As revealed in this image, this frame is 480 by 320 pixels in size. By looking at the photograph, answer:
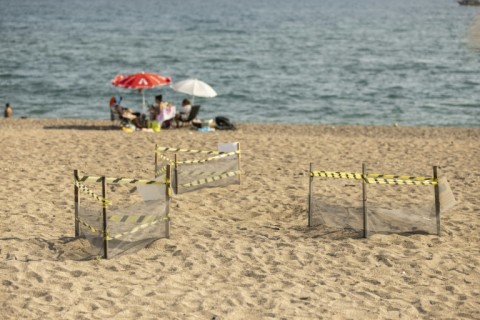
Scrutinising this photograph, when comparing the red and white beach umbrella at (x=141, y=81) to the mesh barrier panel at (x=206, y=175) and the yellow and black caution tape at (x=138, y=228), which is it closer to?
the mesh barrier panel at (x=206, y=175)

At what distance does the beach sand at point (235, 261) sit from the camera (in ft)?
37.6

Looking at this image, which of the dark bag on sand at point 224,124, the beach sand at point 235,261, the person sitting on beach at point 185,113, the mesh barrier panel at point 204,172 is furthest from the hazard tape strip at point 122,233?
the dark bag on sand at point 224,124

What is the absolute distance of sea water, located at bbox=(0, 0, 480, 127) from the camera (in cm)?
A: 4225

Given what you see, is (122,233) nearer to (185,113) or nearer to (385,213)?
(385,213)

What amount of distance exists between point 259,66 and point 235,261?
158 ft

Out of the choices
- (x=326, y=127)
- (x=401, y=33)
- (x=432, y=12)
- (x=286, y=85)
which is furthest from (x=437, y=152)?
(x=432, y=12)

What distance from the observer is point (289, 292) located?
39.5ft

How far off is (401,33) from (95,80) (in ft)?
161

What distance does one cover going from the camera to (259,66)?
60750 millimetres

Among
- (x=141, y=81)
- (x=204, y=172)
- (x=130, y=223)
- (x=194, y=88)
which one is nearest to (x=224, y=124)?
(x=194, y=88)

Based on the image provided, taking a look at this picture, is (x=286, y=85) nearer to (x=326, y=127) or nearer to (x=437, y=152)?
(x=326, y=127)

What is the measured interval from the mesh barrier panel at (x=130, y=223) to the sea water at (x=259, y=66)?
5871 mm

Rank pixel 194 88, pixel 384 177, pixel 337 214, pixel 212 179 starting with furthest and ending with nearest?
pixel 194 88 < pixel 212 179 < pixel 337 214 < pixel 384 177

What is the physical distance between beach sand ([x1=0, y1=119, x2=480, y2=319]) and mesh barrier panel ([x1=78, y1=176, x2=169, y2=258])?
0.67 feet
